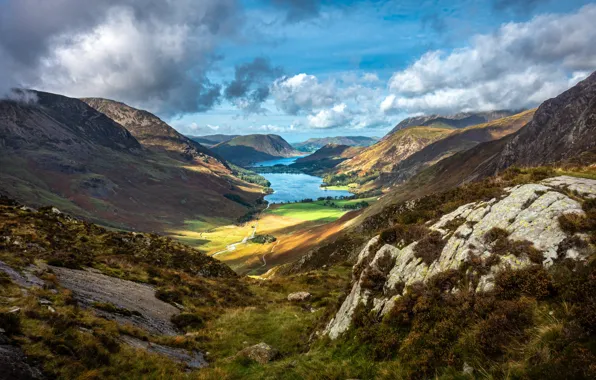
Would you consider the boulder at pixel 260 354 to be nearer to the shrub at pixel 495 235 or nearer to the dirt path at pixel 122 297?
the dirt path at pixel 122 297

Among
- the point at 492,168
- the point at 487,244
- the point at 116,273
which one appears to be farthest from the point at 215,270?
the point at 492,168

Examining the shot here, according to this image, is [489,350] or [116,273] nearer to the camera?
[489,350]

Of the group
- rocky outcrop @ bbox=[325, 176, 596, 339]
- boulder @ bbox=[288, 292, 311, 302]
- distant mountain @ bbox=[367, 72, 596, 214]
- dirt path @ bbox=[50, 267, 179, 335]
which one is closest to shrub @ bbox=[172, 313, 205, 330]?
dirt path @ bbox=[50, 267, 179, 335]

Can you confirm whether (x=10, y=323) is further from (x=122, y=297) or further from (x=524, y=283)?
(x=524, y=283)

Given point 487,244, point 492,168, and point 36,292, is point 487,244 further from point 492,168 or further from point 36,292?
point 492,168

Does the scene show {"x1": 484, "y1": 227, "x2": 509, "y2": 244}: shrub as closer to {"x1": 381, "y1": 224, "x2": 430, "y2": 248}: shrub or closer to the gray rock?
{"x1": 381, "y1": 224, "x2": 430, "y2": 248}: shrub

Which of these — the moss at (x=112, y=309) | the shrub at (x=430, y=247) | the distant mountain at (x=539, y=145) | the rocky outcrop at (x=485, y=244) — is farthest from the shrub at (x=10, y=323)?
the distant mountain at (x=539, y=145)
